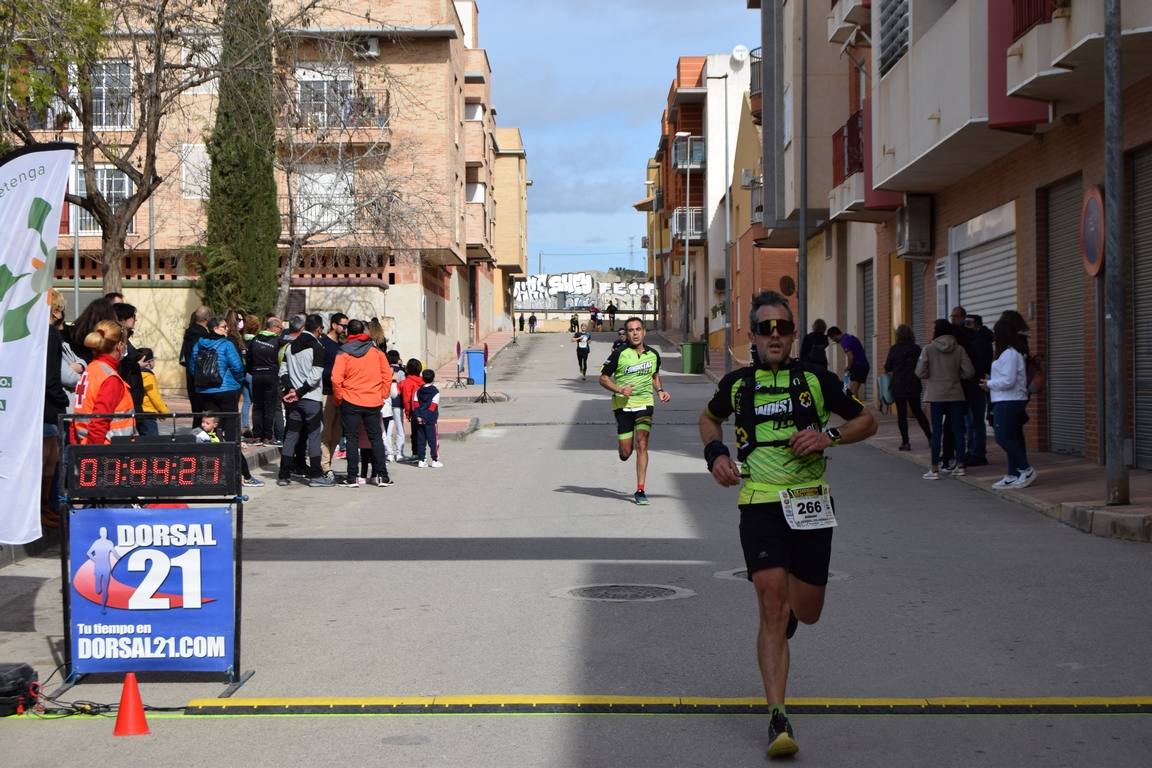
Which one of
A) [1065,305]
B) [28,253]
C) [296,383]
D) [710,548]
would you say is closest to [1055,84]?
[1065,305]

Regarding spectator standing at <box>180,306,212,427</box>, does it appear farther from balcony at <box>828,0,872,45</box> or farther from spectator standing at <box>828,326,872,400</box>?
balcony at <box>828,0,872,45</box>

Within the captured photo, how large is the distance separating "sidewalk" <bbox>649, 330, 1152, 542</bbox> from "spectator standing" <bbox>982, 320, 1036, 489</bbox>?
0.71ft

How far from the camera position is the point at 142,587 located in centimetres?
685

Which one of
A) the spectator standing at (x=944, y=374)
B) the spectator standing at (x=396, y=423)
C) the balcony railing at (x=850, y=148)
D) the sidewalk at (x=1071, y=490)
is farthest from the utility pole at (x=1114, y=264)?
the balcony railing at (x=850, y=148)

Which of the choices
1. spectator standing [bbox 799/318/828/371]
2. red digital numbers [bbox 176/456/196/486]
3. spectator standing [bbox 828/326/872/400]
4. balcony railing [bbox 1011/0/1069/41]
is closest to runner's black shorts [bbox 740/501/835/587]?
red digital numbers [bbox 176/456/196/486]

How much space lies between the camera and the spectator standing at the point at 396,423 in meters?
20.8

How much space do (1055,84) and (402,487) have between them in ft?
27.6

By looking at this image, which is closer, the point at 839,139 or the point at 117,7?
the point at 117,7

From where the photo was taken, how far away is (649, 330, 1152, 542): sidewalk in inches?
473

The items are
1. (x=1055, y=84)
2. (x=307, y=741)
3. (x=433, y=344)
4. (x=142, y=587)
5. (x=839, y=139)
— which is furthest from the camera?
(x=433, y=344)

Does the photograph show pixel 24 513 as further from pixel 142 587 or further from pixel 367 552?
pixel 367 552

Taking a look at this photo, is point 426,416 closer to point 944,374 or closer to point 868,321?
point 944,374

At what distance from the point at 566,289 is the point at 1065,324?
11519 centimetres

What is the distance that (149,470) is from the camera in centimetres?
688
